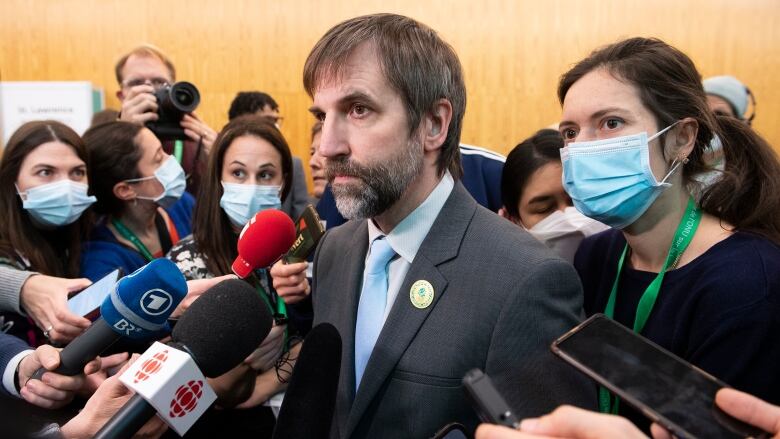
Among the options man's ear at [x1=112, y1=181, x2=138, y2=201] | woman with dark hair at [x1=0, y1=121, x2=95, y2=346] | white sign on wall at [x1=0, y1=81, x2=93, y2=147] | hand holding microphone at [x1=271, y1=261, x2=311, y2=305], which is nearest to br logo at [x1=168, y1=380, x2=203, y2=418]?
hand holding microphone at [x1=271, y1=261, x2=311, y2=305]

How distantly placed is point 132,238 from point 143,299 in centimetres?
153

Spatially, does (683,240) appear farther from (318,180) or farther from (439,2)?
(439,2)

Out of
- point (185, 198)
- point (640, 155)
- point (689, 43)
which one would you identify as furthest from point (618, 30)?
point (640, 155)

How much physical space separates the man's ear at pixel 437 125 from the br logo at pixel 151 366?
0.73 meters

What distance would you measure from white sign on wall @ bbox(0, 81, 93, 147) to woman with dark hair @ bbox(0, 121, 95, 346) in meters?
3.10

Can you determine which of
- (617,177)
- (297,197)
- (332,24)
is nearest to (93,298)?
(617,177)

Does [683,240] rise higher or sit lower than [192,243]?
higher

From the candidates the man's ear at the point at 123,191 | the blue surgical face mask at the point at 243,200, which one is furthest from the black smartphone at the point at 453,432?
the man's ear at the point at 123,191

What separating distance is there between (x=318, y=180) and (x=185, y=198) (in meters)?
0.73

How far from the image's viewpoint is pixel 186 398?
0.83 metres

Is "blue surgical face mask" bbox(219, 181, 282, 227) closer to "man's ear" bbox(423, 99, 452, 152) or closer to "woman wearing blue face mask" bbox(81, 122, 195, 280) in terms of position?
"woman wearing blue face mask" bbox(81, 122, 195, 280)

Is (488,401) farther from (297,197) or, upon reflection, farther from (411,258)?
(297,197)

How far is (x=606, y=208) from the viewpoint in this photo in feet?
4.67

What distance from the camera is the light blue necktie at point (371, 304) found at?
4.12 feet
